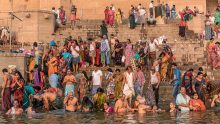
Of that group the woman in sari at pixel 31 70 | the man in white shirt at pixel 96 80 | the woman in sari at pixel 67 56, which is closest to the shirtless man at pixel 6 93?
the woman in sari at pixel 31 70

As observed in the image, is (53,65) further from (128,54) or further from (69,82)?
(128,54)

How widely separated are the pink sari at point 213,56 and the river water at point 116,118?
5.49 metres

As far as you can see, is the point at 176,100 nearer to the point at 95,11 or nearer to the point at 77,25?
the point at 77,25

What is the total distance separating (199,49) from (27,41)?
7.44 meters

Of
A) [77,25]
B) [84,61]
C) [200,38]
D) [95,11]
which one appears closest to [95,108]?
[84,61]

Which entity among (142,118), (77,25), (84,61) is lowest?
(142,118)

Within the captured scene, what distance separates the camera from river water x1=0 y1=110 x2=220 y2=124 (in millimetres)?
18109

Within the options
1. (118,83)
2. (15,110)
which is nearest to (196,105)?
(118,83)

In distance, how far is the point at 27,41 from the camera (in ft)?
100

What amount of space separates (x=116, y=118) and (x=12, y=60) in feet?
20.9

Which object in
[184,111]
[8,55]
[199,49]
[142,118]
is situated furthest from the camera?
[199,49]

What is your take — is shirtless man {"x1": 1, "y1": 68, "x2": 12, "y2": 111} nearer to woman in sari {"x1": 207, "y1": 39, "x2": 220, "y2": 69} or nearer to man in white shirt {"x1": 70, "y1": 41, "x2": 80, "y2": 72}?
man in white shirt {"x1": 70, "y1": 41, "x2": 80, "y2": 72}

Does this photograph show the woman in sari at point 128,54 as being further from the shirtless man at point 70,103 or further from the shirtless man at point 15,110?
the shirtless man at point 15,110

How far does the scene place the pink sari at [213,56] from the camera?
26.2 meters
